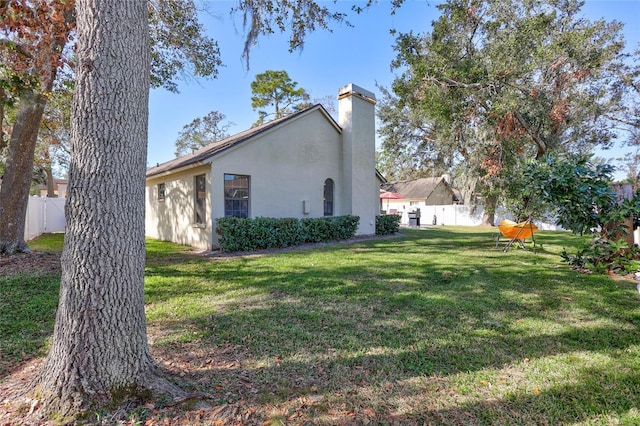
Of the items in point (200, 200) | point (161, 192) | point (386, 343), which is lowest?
point (386, 343)

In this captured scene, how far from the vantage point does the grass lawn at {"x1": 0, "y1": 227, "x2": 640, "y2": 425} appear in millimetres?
2314

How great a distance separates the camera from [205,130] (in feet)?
124

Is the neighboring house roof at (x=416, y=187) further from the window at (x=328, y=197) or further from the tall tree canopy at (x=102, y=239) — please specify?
the tall tree canopy at (x=102, y=239)

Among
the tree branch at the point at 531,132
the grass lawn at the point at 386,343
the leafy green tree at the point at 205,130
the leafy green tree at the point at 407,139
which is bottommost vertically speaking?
the grass lawn at the point at 386,343

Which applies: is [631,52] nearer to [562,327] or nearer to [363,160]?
[363,160]

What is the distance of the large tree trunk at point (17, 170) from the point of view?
7.72 meters

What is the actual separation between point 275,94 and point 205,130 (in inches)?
525

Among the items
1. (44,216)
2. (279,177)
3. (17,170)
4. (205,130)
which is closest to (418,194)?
(279,177)

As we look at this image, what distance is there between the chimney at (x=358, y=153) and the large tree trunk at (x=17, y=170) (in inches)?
393

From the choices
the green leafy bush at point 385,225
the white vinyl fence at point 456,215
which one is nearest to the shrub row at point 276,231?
the green leafy bush at point 385,225

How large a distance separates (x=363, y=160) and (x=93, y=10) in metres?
12.1

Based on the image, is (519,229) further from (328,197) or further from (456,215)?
(456,215)

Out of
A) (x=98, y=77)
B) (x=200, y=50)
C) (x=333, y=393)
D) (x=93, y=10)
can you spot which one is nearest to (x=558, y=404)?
(x=333, y=393)

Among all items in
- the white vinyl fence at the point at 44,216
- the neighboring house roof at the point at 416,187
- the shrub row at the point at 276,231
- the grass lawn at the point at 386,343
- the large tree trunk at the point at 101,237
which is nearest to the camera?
the large tree trunk at the point at 101,237
